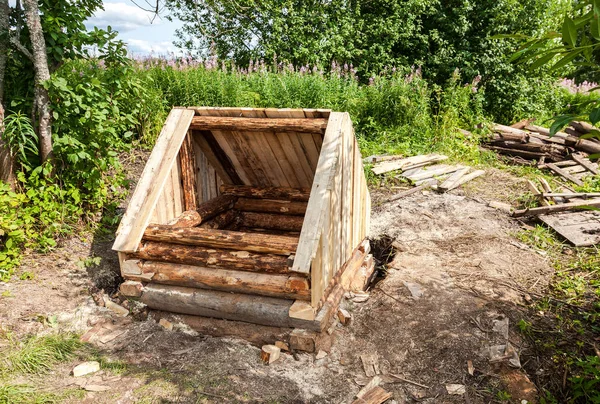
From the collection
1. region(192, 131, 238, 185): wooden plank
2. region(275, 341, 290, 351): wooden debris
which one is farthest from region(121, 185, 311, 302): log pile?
region(192, 131, 238, 185): wooden plank

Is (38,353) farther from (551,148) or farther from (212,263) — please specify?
(551,148)

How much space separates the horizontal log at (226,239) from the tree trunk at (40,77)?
171 centimetres

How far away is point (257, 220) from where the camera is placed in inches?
215

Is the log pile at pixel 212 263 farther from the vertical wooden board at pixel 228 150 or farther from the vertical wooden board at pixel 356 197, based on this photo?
the vertical wooden board at pixel 356 197

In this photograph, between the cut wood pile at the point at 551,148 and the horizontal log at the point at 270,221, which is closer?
the horizontal log at the point at 270,221

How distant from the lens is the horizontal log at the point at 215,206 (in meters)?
4.89

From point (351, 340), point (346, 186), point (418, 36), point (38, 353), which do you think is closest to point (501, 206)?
point (346, 186)

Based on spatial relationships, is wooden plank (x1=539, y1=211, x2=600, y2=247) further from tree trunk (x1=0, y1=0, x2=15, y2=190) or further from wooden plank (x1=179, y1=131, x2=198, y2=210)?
tree trunk (x1=0, y1=0, x2=15, y2=190)

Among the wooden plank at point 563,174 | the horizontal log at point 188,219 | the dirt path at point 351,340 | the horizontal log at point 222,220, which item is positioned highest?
the horizontal log at point 188,219

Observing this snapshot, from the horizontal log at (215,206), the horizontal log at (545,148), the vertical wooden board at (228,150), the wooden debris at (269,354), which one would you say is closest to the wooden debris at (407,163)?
the horizontal log at (545,148)

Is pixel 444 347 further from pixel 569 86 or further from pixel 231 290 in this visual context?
pixel 569 86

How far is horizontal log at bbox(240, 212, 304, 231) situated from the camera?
5297 mm

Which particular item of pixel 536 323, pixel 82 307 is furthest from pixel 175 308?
pixel 536 323

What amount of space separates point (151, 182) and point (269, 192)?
1489mm
